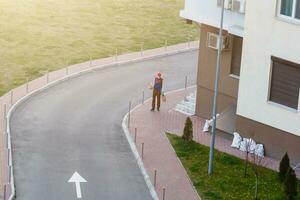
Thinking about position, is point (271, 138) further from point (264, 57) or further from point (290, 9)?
point (290, 9)

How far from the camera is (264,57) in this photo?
37969 mm

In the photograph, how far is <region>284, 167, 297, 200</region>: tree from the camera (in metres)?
32.6

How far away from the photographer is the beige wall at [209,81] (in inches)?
1640

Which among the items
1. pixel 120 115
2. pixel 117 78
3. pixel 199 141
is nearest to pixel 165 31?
pixel 117 78

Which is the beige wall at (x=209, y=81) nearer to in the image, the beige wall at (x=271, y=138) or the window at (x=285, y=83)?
the beige wall at (x=271, y=138)

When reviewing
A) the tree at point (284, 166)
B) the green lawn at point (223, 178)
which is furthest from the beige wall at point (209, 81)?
the tree at point (284, 166)

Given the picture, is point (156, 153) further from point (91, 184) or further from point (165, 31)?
point (165, 31)

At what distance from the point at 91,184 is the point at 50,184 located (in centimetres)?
A: 163

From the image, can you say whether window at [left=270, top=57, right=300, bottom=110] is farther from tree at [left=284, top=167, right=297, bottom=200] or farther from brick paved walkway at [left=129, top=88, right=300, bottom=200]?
tree at [left=284, top=167, right=297, bottom=200]

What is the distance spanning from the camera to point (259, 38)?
37.9 metres

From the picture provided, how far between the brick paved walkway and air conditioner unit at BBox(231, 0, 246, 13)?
19.0ft

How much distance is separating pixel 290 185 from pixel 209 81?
36.8 ft

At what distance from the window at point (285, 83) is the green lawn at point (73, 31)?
15444 mm

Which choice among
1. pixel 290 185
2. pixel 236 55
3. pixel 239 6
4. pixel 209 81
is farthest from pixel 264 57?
pixel 290 185
